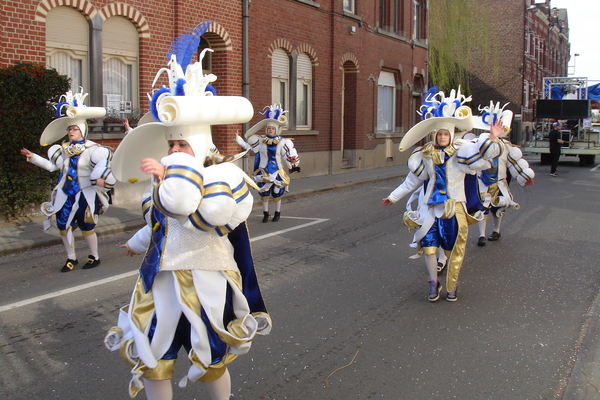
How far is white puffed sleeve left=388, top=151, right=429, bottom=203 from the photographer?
6023mm

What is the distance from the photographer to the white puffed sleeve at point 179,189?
276 cm

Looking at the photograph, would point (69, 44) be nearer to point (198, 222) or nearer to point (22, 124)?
point (22, 124)

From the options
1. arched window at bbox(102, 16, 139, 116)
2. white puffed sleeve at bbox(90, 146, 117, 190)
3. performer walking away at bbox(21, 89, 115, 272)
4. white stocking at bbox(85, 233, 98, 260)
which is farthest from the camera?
arched window at bbox(102, 16, 139, 116)

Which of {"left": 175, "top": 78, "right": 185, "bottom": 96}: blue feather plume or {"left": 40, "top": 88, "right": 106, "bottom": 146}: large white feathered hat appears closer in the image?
{"left": 175, "top": 78, "right": 185, "bottom": 96}: blue feather plume

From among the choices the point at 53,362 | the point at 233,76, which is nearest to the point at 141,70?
the point at 233,76

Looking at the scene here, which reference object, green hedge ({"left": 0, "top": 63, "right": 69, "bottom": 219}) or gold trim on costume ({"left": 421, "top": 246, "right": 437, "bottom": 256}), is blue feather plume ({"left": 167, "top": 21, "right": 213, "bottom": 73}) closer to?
gold trim on costume ({"left": 421, "top": 246, "right": 437, "bottom": 256})

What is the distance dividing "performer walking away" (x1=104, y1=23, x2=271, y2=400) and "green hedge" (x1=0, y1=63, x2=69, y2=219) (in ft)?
25.3

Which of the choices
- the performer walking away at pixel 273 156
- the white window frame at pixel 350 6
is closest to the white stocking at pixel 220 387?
the performer walking away at pixel 273 156

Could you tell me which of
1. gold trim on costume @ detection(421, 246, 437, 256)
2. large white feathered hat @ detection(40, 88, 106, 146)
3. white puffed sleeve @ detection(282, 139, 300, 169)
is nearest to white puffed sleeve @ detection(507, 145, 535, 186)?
gold trim on costume @ detection(421, 246, 437, 256)

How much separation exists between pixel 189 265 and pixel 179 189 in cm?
46

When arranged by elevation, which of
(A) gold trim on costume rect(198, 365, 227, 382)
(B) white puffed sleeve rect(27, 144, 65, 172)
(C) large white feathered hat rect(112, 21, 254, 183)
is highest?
(C) large white feathered hat rect(112, 21, 254, 183)

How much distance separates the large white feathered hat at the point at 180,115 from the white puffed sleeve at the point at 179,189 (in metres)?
0.24

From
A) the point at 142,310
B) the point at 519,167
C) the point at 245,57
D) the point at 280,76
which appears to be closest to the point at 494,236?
the point at 519,167

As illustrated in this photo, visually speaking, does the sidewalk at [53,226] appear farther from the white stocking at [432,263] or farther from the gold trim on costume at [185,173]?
the gold trim on costume at [185,173]
